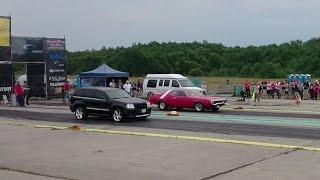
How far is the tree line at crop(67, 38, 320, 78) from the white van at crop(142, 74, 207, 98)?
240ft

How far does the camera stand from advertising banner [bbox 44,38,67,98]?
42.9 meters

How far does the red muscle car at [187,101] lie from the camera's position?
30.0 m

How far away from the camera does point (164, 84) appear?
38406mm

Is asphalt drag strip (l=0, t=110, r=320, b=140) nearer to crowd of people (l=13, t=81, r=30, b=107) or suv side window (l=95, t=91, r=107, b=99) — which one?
suv side window (l=95, t=91, r=107, b=99)

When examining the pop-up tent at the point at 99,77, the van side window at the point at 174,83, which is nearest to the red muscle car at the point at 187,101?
the van side window at the point at 174,83

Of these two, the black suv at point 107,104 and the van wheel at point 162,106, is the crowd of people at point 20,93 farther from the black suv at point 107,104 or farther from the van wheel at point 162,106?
the black suv at point 107,104

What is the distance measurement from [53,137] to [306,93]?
31.2 meters

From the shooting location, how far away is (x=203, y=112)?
29.7 metres

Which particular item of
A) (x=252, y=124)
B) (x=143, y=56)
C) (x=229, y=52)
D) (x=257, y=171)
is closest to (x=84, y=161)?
(x=257, y=171)

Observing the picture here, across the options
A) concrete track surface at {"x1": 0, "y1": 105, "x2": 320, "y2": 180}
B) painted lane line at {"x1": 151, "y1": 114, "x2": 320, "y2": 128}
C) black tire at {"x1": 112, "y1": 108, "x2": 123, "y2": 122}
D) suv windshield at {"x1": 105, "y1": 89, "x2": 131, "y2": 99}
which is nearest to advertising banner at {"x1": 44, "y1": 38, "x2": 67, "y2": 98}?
painted lane line at {"x1": 151, "y1": 114, "x2": 320, "y2": 128}

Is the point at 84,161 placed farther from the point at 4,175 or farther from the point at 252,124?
the point at 252,124

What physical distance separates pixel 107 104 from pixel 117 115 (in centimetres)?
84

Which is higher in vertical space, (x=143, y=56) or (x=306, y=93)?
(x=143, y=56)

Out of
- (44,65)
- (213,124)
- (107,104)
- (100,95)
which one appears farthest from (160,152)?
(44,65)
